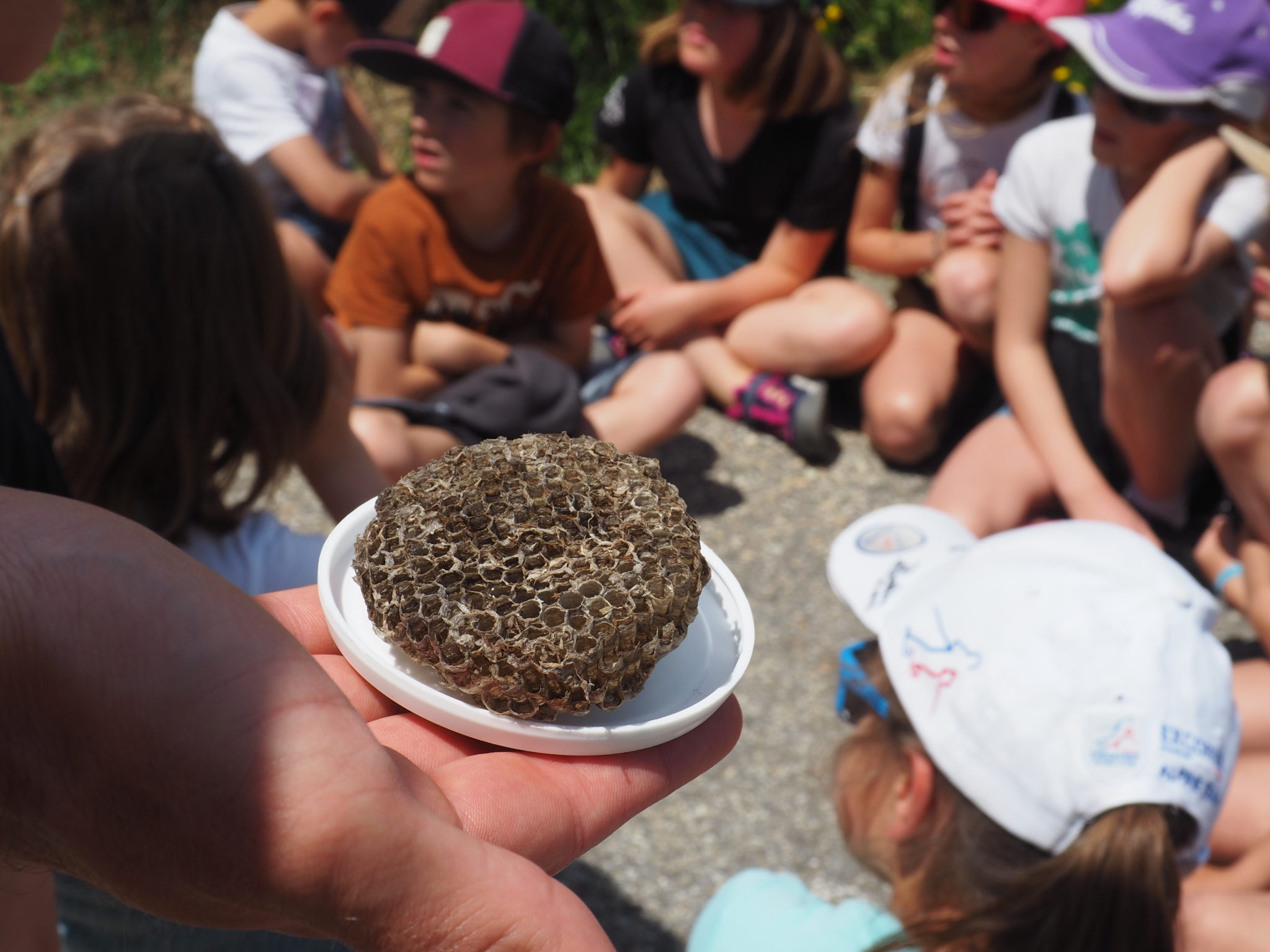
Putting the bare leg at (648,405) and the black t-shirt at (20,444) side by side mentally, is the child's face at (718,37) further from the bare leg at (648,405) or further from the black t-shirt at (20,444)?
the black t-shirt at (20,444)

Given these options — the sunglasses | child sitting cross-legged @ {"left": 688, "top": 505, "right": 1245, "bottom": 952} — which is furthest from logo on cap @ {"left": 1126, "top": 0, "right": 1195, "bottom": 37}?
A: child sitting cross-legged @ {"left": 688, "top": 505, "right": 1245, "bottom": 952}

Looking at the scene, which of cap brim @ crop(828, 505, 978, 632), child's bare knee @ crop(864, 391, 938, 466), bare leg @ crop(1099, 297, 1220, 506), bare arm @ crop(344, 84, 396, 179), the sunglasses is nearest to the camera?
cap brim @ crop(828, 505, 978, 632)

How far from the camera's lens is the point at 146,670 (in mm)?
1117

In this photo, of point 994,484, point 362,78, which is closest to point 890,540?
point 994,484

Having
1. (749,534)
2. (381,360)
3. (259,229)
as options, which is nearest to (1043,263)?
(749,534)

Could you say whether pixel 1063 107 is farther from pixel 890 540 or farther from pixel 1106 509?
pixel 890 540

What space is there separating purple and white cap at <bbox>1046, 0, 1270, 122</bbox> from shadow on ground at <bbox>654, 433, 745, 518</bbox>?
2.00 meters

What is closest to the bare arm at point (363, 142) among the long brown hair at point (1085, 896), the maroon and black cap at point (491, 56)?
the maroon and black cap at point (491, 56)

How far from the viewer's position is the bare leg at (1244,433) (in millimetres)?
3389

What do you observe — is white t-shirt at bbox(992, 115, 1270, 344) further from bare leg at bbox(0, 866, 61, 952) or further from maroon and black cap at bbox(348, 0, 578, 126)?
bare leg at bbox(0, 866, 61, 952)

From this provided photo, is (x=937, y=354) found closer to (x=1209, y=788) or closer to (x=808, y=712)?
(x=808, y=712)

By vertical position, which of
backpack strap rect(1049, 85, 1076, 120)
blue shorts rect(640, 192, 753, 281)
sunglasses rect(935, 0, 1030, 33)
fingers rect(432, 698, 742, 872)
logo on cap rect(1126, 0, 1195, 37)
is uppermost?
logo on cap rect(1126, 0, 1195, 37)

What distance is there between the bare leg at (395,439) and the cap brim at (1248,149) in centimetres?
281

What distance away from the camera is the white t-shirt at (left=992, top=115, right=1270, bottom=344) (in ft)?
12.4
